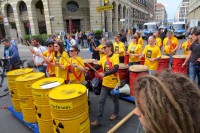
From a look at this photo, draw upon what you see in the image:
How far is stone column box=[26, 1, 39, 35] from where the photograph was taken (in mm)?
28484

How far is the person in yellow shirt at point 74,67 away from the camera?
383 cm

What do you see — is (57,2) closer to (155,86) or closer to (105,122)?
(105,122)

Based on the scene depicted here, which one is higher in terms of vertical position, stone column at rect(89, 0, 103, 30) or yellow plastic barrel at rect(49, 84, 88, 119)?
stone column at rect(89, 0, 103, 30)

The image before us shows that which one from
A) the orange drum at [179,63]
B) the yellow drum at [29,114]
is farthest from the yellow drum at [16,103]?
the orange drum at [179,63]

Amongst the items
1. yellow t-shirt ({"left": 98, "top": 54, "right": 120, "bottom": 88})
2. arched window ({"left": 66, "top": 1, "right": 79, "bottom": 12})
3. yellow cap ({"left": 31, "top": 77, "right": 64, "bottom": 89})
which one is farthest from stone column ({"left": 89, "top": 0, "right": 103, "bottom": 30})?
yellow cap ({"left": 31, "top": 77, "right": 64, "bottom": 89})

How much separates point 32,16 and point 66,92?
29.5 m

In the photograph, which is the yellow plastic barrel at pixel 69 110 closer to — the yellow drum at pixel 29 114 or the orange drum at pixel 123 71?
the yellow drum at pixel 29 114

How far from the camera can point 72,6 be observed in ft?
98.5

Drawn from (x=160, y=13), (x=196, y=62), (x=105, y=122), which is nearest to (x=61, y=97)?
(x=105, y=122)

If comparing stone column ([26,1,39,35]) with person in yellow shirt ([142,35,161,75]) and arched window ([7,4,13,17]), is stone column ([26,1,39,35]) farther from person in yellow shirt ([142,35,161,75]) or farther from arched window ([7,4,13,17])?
person in yellow shirt ([142,35,161,75])

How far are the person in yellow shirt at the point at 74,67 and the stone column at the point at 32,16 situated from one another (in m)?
27.7

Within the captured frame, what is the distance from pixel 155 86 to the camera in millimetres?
933

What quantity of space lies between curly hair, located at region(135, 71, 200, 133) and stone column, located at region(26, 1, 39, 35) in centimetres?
3086

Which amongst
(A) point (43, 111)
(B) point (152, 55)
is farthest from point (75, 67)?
(B) point (152, 55)
